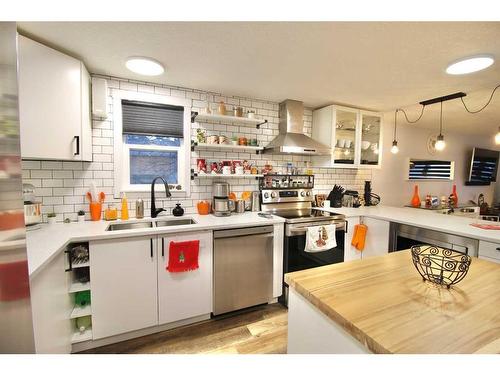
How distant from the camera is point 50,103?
1539 millimetres

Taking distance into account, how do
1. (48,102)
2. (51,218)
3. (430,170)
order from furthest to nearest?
(430,170) < (51,218) < (48,102)

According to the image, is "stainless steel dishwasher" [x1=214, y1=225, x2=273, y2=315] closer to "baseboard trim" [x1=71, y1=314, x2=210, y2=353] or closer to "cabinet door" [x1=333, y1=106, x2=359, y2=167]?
"baseboard trim" [x1=71, y1=314, x2=210, y2=353]

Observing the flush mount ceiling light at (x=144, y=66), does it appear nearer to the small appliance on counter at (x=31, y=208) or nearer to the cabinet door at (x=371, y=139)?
the small appliance on counter at (x=31, y=208)

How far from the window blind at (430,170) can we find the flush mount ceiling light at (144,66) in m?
4.29

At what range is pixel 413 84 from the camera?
2.12 m

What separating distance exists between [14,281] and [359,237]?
2.68 metres

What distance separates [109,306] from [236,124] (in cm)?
209

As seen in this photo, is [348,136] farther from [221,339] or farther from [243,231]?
[221,339]

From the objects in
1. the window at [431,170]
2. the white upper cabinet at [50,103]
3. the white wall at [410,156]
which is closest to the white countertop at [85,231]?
the white upper cabinet at [50,103]

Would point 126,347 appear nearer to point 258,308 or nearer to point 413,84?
point 258,308

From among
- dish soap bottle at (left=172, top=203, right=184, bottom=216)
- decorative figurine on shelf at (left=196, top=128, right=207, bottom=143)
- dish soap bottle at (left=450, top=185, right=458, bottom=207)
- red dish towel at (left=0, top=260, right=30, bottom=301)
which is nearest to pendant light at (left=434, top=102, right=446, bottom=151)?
dish soap bottle at (left=450, top=185, right=458, bottom=207)

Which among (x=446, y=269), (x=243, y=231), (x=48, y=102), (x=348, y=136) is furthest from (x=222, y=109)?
(x=446, y=269)

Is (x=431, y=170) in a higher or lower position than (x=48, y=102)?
lower
